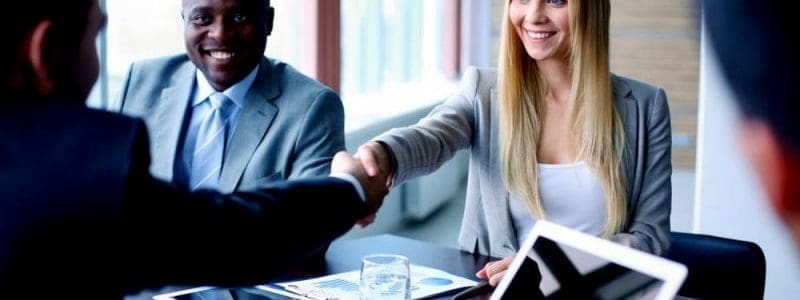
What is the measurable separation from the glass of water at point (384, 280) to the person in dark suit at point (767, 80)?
1.87m

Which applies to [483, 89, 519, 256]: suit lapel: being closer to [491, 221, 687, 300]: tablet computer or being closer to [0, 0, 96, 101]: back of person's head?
[491, 221, 687, 300]: tablet computer

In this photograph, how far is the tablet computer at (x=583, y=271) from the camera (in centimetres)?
148

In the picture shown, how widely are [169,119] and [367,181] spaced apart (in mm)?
949

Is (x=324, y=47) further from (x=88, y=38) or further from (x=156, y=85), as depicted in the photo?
(x=88, y=38)

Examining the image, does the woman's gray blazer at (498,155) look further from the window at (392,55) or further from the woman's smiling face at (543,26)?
the window at (392,55)

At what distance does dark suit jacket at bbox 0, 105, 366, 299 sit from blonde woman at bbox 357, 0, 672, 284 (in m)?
1.35

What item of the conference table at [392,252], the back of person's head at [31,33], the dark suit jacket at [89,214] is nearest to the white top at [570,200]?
the conference table at [392,252]

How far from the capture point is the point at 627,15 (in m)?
6.89

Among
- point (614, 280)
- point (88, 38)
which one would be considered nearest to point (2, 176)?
point (88, 38)

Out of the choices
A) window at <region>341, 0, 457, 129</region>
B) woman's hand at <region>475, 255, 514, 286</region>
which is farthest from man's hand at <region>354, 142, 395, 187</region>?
window at <region>341, 0, 457, 129</region>

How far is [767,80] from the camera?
3354 millimetres

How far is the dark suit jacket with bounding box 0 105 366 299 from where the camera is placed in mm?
1038

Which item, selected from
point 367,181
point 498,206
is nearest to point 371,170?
point 367,181

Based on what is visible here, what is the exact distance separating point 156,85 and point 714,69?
1.91 meters
